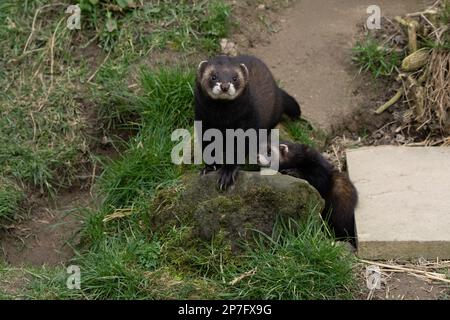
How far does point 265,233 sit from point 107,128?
2.30 meters

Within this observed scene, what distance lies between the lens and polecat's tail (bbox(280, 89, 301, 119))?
24.4 feet

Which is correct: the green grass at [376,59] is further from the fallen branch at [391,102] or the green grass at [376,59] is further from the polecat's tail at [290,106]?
the polecat's tail at [290,106]

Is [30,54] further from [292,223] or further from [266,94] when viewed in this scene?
[292,223]

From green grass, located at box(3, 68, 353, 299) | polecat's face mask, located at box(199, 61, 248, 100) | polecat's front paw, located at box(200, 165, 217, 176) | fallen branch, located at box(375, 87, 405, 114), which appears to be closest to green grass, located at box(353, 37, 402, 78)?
fallen branch, located at box(375, 87, 405, 114)

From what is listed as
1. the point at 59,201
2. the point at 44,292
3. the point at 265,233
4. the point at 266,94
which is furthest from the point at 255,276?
the point at 59,201

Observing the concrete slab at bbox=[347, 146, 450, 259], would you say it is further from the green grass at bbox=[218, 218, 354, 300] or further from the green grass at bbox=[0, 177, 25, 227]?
the green grass at bbox=[0, 177, 25, 227]

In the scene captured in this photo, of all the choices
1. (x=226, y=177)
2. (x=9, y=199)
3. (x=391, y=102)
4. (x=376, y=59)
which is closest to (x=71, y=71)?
(x=9, y=199)

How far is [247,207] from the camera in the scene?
20.0 ft

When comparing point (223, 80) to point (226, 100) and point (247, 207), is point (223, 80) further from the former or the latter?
point (247, 207)

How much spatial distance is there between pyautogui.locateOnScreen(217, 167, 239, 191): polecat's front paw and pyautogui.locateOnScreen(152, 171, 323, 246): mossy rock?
0.04 m

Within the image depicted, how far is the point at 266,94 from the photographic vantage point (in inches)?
282

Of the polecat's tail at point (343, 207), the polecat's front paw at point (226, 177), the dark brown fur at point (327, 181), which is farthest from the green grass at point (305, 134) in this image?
the polecat's front paw at point (226, 177)

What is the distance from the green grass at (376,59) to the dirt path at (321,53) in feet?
0.39

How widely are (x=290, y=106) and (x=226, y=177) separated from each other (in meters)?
1.43
